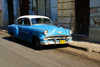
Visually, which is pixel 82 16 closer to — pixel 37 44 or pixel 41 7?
pixel 37 44

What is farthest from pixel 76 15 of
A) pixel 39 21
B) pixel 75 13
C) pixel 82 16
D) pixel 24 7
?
pixel 24 7

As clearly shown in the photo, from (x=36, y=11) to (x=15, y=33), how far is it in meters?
7.45

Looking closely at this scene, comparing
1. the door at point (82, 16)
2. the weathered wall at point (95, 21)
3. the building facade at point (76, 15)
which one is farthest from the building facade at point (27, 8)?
the weathered wall at point (95, 21)

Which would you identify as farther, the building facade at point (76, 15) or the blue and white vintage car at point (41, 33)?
the building facade at point (76, 15)

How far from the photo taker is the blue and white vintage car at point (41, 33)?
7.08 meters

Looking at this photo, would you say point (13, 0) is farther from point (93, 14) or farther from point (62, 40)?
point (62, 40)

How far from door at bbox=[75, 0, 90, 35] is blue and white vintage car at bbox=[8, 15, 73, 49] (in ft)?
11.4

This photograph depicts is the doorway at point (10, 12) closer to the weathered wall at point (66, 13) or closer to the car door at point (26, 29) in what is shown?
the weathered wall at point (66, 13)

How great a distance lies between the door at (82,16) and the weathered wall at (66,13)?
377 millimetres

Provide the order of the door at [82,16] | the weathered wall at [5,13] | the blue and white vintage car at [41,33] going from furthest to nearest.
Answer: the weathered wall at [5,13] < the door at [82,16] < the blue and white vintage car at [41,33]

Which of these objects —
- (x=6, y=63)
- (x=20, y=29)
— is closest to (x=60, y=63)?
(x=6, y=63)

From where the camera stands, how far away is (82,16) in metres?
11.4

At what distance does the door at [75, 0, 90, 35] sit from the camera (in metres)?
11.0

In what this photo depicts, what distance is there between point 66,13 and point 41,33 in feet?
17.6
